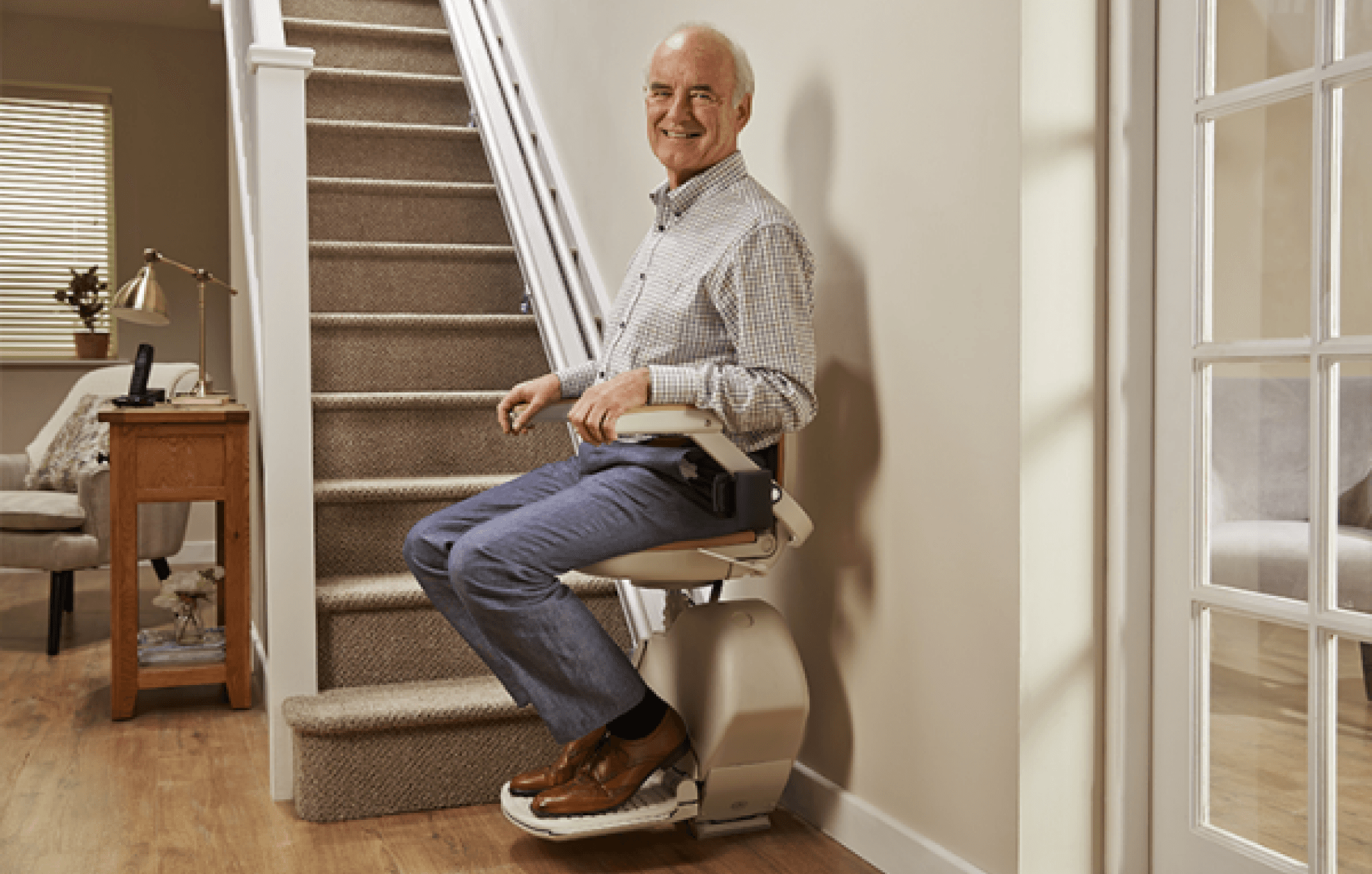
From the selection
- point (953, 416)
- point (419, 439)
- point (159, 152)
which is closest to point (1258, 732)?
point (953, 416)

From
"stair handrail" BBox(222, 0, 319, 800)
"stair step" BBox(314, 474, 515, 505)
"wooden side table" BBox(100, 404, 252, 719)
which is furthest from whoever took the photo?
"wooden side table" BBox(100, 404, 252, 719)

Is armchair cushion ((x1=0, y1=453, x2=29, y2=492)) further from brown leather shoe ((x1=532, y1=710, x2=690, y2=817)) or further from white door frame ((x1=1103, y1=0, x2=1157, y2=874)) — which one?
white door frame ((x1=1103, y1=0, x2=1157, y2=874))

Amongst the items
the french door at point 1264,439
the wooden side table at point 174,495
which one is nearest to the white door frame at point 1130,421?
the french door at point 1264,439

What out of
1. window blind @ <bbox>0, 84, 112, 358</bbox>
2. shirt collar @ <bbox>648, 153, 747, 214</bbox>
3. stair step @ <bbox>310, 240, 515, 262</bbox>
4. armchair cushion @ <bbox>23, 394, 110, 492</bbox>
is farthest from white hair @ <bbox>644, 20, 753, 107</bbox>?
window blind @ <bbox>0, 84, 112, 358</bbox>

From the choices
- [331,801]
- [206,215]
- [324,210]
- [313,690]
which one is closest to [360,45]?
[324,210]

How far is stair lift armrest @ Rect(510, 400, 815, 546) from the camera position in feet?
5.35

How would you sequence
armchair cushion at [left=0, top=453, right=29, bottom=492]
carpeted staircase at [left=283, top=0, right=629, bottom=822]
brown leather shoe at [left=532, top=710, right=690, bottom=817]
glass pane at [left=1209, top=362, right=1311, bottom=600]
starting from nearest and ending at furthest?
glass pane at [left=1209, top=362, right=1311, bottom=600]
brown leather shoe at [left=532, top=710, right=690, bottom=817]
carpeted staircase at [left=283, top=0, right=629, bottom=822]
armchair cushion at [left=0, top=453, right=29, bottom=492]

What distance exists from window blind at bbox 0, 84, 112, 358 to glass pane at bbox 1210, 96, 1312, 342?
5.32 m

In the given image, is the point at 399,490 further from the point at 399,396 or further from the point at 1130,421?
the point at 1130,421

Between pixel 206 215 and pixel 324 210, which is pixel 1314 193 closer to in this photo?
pixel 324 210

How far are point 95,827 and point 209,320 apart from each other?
13.7ft

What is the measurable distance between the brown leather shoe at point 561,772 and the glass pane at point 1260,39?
4.27 ft

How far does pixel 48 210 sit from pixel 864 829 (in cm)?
523

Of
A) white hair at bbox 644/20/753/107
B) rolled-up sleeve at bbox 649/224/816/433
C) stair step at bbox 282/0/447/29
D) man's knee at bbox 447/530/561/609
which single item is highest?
stair step at bbox 282/0/447/29
